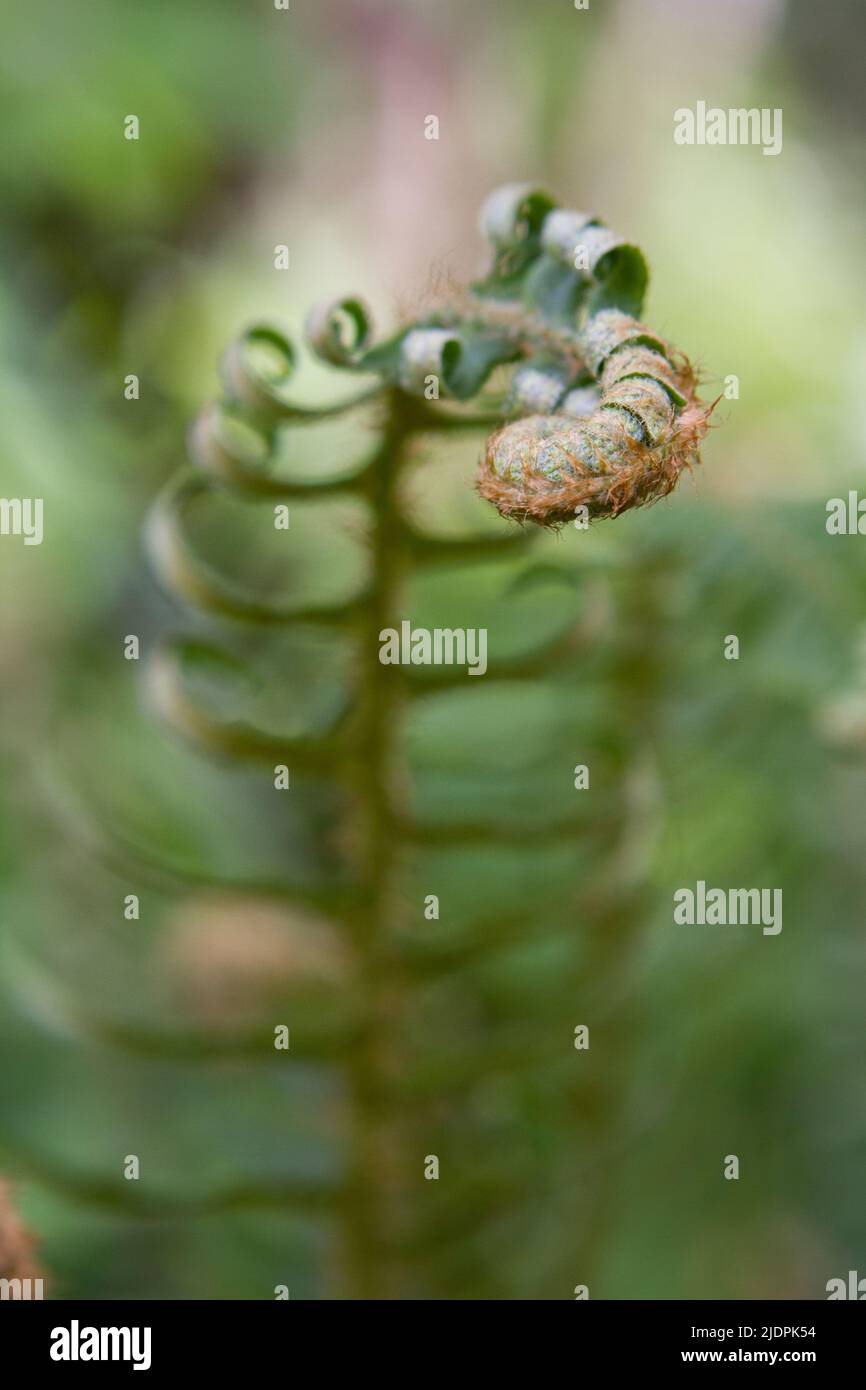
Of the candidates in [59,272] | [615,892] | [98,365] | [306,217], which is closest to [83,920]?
[615,892]

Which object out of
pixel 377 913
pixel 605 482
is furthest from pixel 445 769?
pixel 605 482

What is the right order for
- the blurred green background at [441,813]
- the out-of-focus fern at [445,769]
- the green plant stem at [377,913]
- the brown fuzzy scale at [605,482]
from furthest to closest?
the blurred green background at [441,813] → the green plant stem at [377,913] → the out-of-focus fern at [445,769] → the brown fuzzy scale at [605,482]

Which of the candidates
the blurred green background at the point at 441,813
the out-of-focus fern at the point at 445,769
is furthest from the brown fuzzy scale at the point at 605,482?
the blurred green background at the point at 441,813

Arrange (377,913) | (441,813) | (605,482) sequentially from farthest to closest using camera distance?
(441,813) < (377,913) < (605,482)

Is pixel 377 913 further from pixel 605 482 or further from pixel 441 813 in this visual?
pixel 605 482

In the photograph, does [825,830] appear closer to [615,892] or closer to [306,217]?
[615,892]

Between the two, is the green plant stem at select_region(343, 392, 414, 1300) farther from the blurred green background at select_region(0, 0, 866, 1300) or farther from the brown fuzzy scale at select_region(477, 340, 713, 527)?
the brown fuzzy scale at select_region(477, 340, 713, 527)

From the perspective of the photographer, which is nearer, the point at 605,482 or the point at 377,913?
the point at 605,482

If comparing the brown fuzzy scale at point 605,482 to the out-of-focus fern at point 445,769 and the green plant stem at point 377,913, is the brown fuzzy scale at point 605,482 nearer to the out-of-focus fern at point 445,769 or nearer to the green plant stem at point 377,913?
the out-of-focus fern at point 445,769
